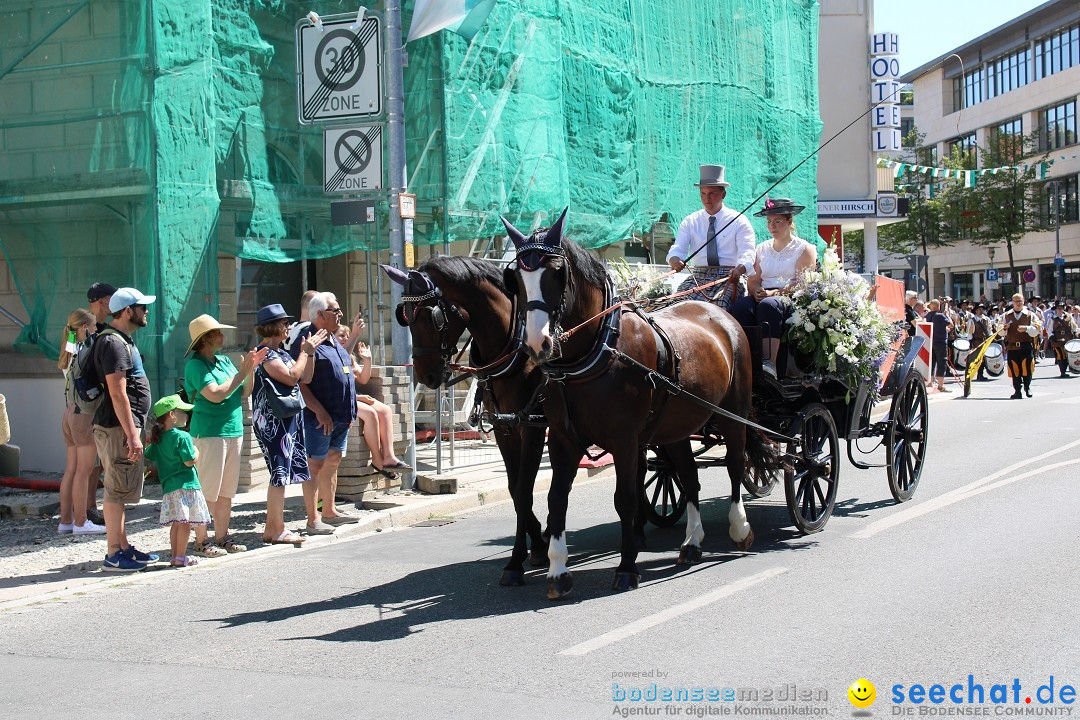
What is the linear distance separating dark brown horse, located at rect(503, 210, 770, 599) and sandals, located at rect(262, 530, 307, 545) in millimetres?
2729

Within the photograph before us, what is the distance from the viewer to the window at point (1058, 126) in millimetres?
54531

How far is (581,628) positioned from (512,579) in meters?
1.23

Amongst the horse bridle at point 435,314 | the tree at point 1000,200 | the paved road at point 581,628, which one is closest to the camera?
the paved road at point 581,628

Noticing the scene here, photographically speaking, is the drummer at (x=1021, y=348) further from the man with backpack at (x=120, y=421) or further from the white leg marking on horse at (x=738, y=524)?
the man with backpack at (x=120, y=421)

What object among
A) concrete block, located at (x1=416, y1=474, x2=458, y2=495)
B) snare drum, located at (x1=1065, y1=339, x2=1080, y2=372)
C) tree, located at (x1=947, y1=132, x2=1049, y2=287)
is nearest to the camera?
concrete block, located at (x1=416, y1=474, x2=458, y2=495)

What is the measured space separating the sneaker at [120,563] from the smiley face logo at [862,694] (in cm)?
539

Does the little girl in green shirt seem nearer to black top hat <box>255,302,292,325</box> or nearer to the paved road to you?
the paved road

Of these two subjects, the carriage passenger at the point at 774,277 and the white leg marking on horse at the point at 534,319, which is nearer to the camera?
the white leg marking on horse at the point at 534,319

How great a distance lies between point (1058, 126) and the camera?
55.8m

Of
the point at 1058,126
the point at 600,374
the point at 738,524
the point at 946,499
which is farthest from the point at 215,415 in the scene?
the point at 1058,126

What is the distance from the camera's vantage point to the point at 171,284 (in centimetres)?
1105

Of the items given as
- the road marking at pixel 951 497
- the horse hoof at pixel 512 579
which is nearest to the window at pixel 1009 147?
the road marking at pixel 951 497

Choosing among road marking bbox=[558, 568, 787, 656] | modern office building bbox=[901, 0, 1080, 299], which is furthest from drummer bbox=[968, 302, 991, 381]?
road marking bbox=[558, 568, 787, 656]

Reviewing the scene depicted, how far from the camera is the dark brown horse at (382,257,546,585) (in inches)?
288
